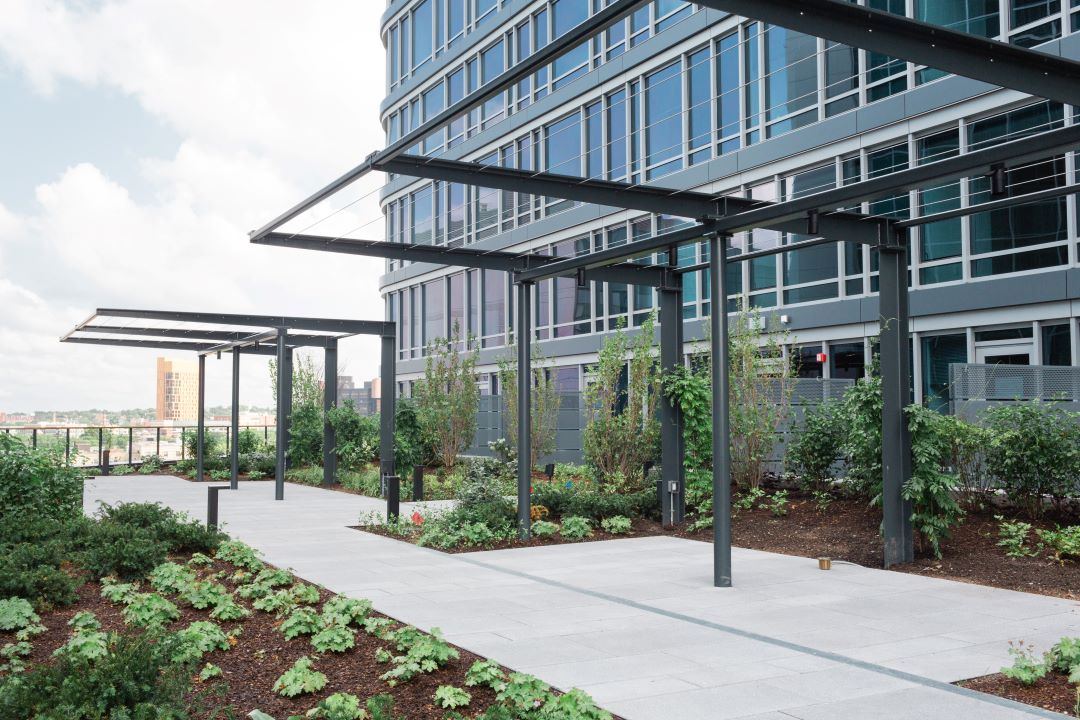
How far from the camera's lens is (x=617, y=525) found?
12.3 metres

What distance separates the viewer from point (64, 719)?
13.8 ft

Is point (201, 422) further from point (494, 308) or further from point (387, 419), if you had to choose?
point (494, 308)

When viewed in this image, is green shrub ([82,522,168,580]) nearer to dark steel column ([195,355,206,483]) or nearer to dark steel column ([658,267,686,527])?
dark steel column ([658,267,686,527])

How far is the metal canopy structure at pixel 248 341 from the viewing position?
18.4 m

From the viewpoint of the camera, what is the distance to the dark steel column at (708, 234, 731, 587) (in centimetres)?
862

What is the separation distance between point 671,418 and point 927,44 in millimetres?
7372

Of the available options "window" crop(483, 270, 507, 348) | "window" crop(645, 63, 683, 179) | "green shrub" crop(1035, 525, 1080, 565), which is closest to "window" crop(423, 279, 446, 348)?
"window" crop(483, 270, 507, 348)

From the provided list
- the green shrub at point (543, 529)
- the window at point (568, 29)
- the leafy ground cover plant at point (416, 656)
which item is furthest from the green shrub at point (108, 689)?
the window at point (568, 29)

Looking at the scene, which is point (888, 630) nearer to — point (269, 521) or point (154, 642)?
point (154, 642)

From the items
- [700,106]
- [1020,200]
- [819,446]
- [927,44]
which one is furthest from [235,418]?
[927,44]

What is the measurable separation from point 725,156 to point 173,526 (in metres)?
14.0

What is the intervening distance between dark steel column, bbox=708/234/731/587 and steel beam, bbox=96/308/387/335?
11688 mm

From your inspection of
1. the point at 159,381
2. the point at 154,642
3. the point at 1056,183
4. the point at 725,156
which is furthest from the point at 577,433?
the point at 154,642

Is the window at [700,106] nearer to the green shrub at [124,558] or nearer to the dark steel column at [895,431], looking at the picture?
the dark steel column at [895,431]
